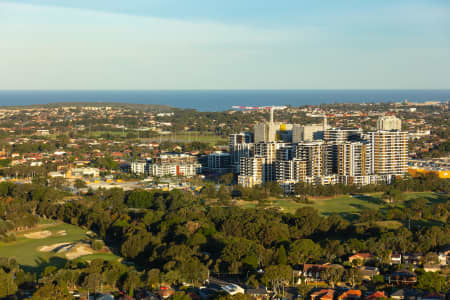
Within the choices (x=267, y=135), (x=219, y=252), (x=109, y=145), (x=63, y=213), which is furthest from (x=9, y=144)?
(x=219, y=252)

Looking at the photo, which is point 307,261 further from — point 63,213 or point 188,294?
point 63,213

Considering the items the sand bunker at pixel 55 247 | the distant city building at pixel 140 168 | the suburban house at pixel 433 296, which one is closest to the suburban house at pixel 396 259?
the suburban house at pixel 433 296

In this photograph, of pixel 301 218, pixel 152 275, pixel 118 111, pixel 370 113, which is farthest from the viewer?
pixel 118 111

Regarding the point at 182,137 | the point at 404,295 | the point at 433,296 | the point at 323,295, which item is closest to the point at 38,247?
the point at 323,295

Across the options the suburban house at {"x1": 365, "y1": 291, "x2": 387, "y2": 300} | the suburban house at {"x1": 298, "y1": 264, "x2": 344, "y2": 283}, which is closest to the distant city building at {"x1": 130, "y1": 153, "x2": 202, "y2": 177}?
the suburban house at {"x1": 298, "y1": 264, "x2": 344, "y2": 283}

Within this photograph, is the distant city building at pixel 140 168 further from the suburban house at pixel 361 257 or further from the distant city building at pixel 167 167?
the suburban house at pixel 361 257

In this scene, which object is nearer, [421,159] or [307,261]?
[307,261]

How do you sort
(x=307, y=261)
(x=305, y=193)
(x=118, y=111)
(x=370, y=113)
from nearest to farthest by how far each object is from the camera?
(x=307, y=261)
(x=305, y=193)
(x=370, y=113)
(x=118, y=111)
